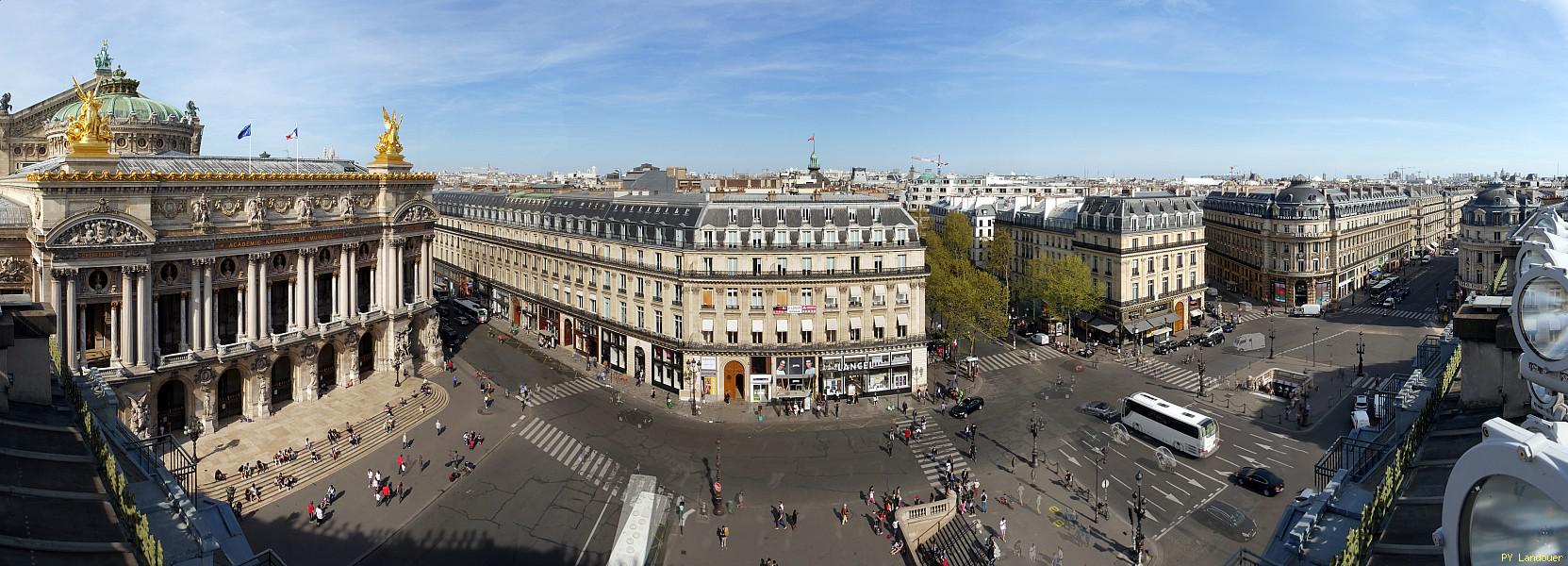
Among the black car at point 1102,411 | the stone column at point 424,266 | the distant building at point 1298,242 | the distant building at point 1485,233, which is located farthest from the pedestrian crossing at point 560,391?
the distant building at point 1485,233

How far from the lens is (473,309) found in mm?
86500

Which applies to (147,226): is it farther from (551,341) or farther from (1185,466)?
(1185,466)

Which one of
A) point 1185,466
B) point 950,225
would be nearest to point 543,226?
point 950,225

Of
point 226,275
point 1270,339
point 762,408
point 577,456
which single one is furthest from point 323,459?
point 1270,339

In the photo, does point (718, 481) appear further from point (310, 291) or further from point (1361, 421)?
point (310, 291)

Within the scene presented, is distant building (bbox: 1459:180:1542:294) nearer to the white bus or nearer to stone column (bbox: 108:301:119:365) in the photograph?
the white bus

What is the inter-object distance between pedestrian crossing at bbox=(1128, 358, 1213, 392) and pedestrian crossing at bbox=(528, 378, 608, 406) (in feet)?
146

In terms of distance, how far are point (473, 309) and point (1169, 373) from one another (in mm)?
69696

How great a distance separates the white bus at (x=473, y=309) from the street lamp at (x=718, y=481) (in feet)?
152

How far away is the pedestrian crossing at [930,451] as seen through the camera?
4425cm

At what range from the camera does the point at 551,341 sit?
7500cm

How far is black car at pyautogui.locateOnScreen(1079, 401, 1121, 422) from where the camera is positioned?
52.8 metres

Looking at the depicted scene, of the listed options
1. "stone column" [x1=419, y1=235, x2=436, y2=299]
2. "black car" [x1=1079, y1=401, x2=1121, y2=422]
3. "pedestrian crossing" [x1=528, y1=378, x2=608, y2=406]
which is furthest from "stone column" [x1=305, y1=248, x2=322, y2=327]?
"black car" [x1=1079, y1=401, x2=1121, y2=422]

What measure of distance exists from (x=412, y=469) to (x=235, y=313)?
64.8ft
